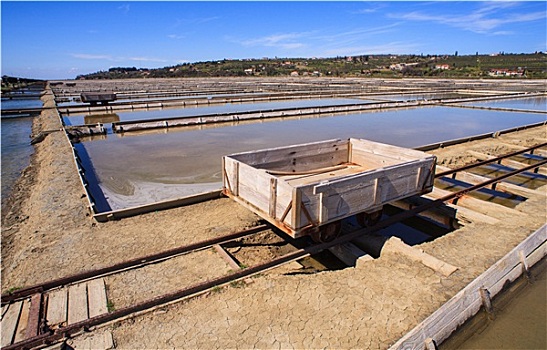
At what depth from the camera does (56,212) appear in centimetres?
733

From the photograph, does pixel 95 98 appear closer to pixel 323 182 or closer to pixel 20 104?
pixel 20 104

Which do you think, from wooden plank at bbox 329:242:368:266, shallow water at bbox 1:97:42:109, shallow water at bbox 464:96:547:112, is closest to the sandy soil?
wooden plank at bbox 329:242:368:266

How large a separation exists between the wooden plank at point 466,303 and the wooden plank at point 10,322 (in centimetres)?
418

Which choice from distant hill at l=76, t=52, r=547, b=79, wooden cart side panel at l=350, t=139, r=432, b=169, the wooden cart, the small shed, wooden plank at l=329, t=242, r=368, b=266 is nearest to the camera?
the wooden cart

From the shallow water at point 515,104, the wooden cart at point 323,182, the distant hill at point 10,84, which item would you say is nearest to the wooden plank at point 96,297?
the wooden cart at point 323,182

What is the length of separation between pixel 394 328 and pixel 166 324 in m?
2.63

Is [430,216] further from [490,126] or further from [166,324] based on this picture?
[490,126]

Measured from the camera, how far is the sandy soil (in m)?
3.84

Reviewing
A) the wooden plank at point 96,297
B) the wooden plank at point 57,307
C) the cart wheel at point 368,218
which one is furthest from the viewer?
the cart wheel at point 368,218

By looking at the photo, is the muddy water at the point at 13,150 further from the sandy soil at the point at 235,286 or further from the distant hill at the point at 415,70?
the distant hill at the point at 415,70

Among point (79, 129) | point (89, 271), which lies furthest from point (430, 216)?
point (79, 129)

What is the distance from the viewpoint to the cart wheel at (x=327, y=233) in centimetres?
580

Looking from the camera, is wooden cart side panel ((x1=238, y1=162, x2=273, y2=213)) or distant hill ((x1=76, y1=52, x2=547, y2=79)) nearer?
wooden cart side panel ((x1=238, y1=162, x2=273, y2=213))

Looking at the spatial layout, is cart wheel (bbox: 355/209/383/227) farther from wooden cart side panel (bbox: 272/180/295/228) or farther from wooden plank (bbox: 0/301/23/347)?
wooden plank (bbox: 0/301/23/347)
